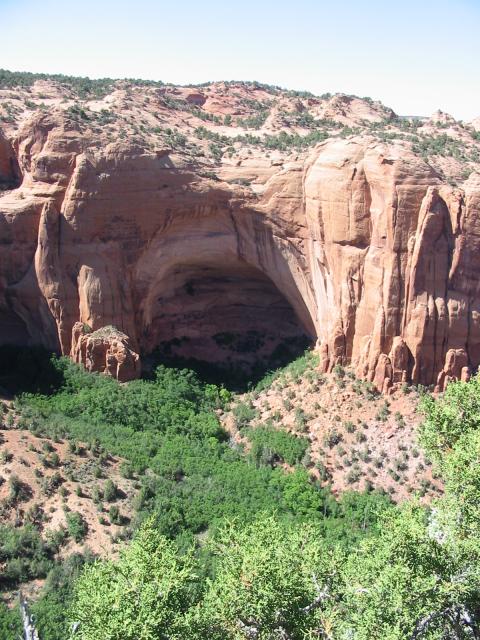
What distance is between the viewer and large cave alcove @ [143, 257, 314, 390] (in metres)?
34.4

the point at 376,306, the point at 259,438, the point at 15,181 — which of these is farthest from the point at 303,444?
the point at 15,181

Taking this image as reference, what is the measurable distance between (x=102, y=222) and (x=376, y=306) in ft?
44.4

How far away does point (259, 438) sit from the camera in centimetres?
2905

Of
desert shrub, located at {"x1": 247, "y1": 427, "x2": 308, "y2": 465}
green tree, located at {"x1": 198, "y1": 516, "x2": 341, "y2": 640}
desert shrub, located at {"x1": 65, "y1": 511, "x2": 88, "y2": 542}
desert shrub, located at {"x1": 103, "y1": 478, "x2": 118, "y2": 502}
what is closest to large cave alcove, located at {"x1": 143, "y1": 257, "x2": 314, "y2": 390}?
desert shrub, located at {"x1": 247, "y1": 427, "x2": 308, "y2": 465}

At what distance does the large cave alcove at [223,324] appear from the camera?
34.4 m

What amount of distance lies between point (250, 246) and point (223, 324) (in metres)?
5.63

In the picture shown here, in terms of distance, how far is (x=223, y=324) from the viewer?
1448 inches

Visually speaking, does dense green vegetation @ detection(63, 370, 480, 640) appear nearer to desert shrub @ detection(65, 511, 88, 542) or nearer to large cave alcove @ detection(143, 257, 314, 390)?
desert shrub @ detection(65, 511, 88, 542)

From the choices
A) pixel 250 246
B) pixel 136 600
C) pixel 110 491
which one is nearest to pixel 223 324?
pixel 250 246

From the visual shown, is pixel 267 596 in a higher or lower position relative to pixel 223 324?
lower

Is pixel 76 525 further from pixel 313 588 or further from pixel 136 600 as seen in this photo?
pixel 313 588

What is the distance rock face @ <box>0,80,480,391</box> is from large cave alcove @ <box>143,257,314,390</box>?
27 centimetres

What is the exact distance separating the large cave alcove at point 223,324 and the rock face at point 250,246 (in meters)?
0.27

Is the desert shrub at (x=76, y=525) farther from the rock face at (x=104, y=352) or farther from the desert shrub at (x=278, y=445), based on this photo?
the rock face at (x=104, y=352)
